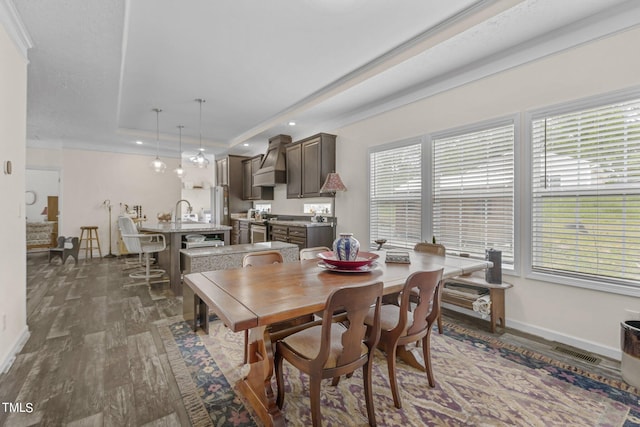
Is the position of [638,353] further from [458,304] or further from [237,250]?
[237,250]

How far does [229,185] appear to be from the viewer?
287 inches

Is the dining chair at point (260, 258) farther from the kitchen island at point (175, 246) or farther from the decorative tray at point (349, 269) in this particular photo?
the kitchen island at point (175, 246)

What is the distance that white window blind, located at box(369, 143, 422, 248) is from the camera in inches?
147

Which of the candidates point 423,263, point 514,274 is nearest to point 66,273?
point 423,263

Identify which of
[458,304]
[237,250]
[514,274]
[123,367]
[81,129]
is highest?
[81,129]

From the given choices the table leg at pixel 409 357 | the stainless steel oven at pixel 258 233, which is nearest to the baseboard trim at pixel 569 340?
the table leg at pixel 409 357

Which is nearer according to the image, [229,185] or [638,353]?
[638,353]

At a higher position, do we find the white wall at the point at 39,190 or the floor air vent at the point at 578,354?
the white wall at the point at 39,190

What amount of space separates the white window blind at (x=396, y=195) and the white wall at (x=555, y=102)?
372 millimetres

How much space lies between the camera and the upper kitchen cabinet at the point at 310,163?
480 cm

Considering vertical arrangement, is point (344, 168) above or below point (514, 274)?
above

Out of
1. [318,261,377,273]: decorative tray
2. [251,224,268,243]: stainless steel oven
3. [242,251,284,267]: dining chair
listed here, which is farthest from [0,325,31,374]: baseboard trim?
[251,224,268,243]: stainless steel oven

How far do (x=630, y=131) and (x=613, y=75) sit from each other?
48 cm

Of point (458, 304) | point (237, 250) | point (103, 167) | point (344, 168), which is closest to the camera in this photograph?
point (458, 304)
